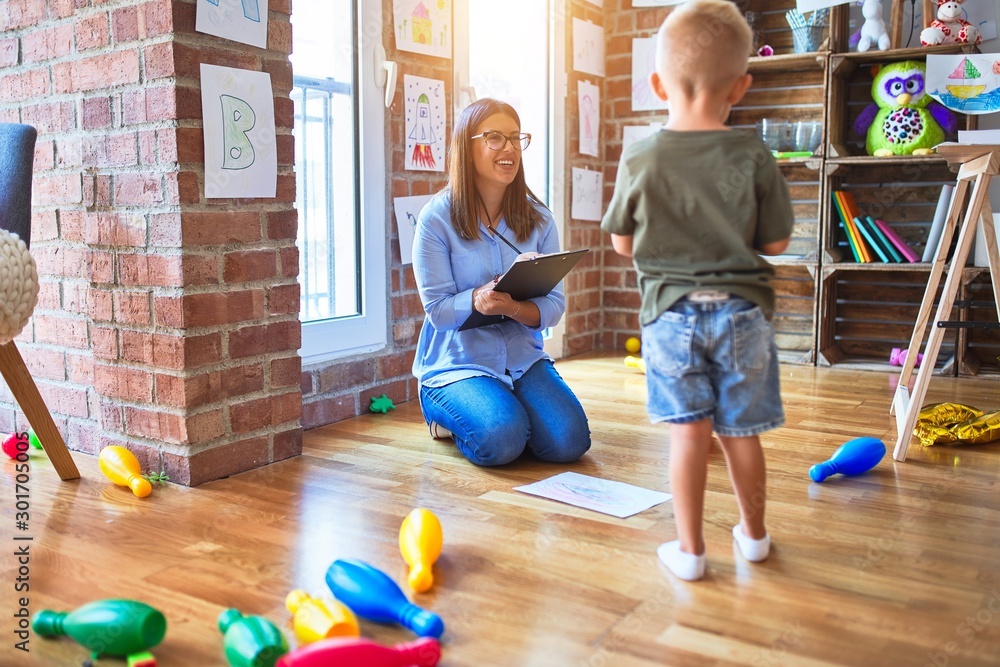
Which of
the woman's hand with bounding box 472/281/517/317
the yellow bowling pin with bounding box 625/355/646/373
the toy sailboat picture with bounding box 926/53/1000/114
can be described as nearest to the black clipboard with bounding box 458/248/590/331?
the woman's hand with bounding box 472/281/517/317

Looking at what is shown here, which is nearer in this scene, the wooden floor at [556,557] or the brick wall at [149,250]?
the wooden floor at [556,557]

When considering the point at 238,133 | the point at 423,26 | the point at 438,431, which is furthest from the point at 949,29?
the point at 238,133

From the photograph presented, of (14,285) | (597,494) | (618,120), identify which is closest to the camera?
(14,285)

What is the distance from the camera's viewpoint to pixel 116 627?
1.16m

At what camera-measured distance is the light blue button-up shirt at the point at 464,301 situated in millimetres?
2205

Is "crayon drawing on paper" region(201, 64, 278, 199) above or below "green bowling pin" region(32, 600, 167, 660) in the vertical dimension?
above

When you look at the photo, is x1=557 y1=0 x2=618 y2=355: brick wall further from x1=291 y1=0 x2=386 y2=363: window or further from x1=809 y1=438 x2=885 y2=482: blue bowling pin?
x1=809 y1=438 x2=885 y2=482: blue bowling pin

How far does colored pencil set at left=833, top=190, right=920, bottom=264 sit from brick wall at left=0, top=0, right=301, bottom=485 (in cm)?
223

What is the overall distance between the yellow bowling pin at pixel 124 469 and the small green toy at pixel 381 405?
0.82m

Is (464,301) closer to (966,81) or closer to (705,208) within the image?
(705,208)

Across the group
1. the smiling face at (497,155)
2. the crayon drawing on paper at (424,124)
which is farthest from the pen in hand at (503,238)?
the crayon drawing on paper at (424,124)

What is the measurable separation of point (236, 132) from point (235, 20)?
238 millimetres

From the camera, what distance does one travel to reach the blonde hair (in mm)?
1315

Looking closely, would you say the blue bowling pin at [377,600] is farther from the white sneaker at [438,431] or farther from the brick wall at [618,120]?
the brick wall at [618,120]
